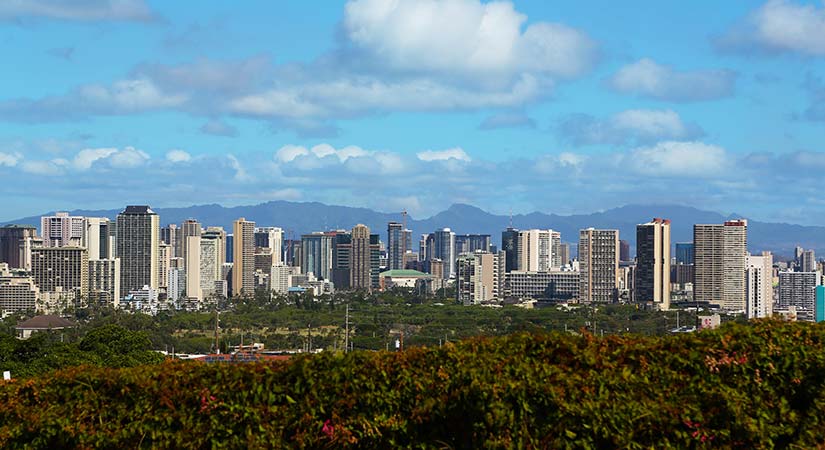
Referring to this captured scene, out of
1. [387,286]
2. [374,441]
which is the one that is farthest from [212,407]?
[387,286]

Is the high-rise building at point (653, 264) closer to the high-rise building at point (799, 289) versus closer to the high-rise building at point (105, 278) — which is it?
the high-rise building at point (799, 289)

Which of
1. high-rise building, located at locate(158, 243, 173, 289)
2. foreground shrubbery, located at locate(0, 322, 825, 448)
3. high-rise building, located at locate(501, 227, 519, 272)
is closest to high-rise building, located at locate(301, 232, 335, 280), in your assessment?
high-rise building, located at locate(501, 227, 519, 272)

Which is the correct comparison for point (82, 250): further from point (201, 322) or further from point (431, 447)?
point (431, 447)

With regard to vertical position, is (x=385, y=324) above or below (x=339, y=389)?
below

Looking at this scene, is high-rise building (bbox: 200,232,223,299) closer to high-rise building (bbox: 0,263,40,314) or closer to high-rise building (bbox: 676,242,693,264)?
high-rise building (bbox: 0,263,40,314)

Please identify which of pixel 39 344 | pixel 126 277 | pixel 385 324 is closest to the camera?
pixel 39 344

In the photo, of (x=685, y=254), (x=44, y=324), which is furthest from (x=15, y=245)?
(x=685, y=254)
